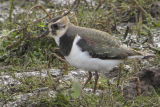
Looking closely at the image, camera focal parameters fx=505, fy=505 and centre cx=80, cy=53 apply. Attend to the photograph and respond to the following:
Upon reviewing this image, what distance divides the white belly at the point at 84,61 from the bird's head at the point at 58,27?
17cm

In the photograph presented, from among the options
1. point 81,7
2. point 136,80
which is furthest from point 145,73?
point 81,7

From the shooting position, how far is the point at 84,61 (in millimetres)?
4688

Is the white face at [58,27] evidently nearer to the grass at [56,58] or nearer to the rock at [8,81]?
the grass at [56,58]

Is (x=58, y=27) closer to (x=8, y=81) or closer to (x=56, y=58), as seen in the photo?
(x=8, y=81)

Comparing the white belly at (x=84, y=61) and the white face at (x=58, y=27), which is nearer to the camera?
the white belly at (x=84, y=61)

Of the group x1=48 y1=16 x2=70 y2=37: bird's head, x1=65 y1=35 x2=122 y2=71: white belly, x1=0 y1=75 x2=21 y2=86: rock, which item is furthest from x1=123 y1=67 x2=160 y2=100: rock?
x1=0 y1=75 x2=21 y2=86: rock

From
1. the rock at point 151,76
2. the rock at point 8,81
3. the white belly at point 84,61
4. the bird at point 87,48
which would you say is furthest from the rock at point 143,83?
the rock at point 8,81

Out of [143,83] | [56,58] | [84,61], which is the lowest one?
[56,58]

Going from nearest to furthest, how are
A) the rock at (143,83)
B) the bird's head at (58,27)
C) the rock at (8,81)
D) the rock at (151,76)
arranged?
the bird's head at (58,27)
the rock at (143,83)
the rock at (151,76)
the rock at (8,81)

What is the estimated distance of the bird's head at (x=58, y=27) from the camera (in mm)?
4875

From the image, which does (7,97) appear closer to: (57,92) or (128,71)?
(57,92)

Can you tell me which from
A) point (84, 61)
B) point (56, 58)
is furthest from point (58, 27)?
point (56, 58)

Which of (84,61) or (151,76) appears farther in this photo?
(151,76)

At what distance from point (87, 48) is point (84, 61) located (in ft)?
0.55
